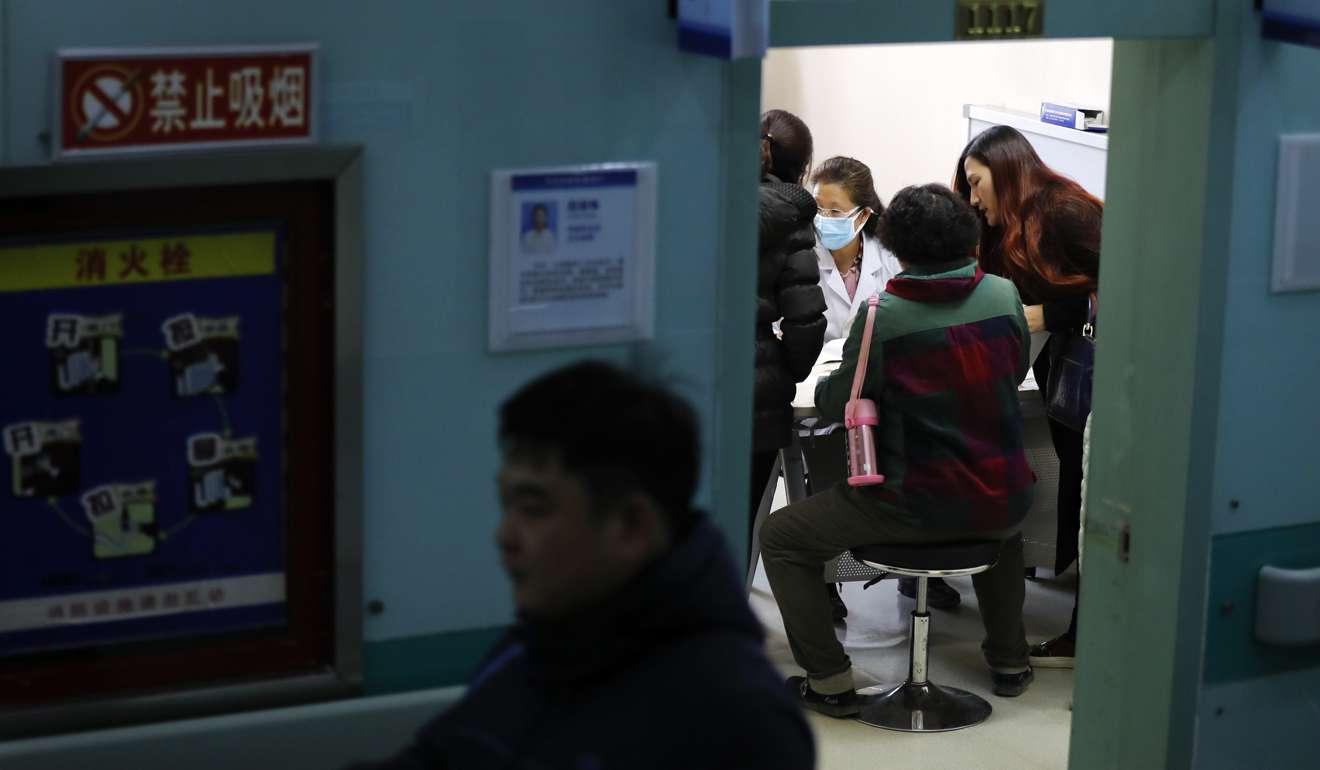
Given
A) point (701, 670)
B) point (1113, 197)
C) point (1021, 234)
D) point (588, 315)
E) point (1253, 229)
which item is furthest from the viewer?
point (1021, 234)

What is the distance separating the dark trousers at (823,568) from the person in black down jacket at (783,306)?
0.33 m

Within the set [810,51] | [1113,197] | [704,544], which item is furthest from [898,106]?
[704,544]

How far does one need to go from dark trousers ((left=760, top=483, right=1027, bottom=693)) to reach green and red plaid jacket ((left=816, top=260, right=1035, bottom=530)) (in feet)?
0.24

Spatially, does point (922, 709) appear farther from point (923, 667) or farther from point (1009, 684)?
point (1009, 684)

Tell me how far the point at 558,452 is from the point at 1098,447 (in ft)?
6.85

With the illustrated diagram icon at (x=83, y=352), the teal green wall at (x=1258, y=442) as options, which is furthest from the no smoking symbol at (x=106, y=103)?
the teal green wall at (x=1258, y=442)

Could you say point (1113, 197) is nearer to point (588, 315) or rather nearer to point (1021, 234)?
point (588, 315)

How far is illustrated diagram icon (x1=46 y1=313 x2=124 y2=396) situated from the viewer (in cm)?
243

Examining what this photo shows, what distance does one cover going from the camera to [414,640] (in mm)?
2736

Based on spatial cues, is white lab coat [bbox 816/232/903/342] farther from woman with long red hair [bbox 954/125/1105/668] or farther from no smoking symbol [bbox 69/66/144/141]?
no smoking symbol [bbox 69/66/144/141]

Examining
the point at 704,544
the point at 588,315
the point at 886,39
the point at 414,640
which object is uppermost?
the point at 886,39

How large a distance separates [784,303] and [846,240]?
1348 mm

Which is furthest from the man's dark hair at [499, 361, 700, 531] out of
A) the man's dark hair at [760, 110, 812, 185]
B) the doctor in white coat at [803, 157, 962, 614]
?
the doctor in white coat at [803, 157, 962, 614]

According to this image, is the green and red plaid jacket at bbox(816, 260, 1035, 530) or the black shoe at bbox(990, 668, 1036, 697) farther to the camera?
the black shoe at bbox(990, 668, 1036, 697)
